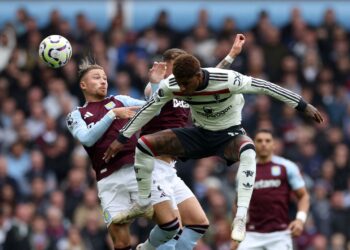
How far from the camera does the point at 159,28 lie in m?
23.8

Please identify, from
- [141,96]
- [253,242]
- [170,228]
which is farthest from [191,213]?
[141,96]

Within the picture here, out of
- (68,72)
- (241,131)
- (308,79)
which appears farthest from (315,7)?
(241,131)

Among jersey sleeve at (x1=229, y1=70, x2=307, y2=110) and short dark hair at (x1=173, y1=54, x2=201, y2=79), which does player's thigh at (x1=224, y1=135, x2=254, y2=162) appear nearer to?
jersey sleeve at (x1=229, y1=70, x2=307, y2=110)

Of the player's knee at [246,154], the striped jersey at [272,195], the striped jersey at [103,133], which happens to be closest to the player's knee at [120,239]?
the striped jersey at [103,133]

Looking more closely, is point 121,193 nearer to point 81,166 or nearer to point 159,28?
point 81,166

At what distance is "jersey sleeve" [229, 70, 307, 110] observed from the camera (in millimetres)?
12969

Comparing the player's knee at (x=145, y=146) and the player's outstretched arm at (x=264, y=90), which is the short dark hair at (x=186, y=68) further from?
the player's knee at (x=145, y=146)

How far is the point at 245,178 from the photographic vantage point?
13266 millimetres

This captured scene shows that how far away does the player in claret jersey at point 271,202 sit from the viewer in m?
15.8

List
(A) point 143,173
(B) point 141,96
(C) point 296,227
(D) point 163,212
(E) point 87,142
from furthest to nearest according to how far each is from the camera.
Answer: (B) point 141,96
(C) point 296,227
(D) point 163,212
(E) point 87,142
(A) point 143,173

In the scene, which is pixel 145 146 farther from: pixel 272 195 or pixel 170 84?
pixel 272 195

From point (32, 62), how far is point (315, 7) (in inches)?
246

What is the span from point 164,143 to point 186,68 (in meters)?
1.05

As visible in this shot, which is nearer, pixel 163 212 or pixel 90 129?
pixel 90 129
